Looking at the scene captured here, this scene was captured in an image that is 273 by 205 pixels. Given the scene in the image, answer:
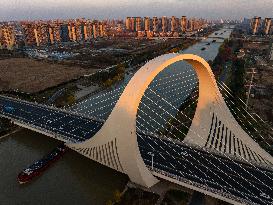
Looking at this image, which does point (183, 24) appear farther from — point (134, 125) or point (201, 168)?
point (134, 125)

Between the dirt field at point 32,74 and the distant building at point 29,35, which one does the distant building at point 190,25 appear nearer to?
the distant building at point 29,35

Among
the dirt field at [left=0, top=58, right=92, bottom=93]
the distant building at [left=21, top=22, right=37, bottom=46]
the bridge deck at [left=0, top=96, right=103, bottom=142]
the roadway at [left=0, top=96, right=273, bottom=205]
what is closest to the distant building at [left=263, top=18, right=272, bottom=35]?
the distant building at [left=21, top=22, right=37, bottom=46]

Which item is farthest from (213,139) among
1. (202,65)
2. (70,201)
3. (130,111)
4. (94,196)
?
(70,201)

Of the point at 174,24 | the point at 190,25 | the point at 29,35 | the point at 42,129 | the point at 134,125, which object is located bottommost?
the point at 190,25

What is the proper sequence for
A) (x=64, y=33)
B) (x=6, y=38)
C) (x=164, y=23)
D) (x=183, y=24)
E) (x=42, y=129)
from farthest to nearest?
1. (x=164, y=23)
2. (x=183, y=24)
3. (x=64, y=33)
4. (x=6, y=38)
5. (x=42, y=129)

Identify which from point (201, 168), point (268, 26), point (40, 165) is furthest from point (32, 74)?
point (268, 26)

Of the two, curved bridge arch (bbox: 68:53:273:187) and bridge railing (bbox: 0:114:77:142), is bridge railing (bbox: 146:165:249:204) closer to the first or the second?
curved bridge arch (bbox: 68:53:273:187)
